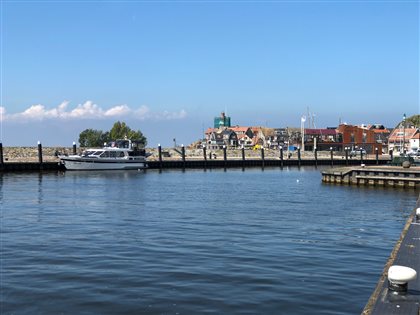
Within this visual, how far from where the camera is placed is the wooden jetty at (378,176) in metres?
48.1

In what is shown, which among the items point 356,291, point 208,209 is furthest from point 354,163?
point 356,291

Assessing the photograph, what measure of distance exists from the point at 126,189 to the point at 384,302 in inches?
1614

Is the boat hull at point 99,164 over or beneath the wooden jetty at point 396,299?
over

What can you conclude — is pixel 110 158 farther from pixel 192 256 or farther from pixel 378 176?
pixel 192 256

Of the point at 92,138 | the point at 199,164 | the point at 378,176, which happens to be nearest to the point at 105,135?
the point at 92,138

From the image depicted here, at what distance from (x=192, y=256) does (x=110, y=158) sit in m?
63.2

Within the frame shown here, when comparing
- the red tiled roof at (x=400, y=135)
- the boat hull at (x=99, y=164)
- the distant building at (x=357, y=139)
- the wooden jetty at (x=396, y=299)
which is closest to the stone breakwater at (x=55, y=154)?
the boat hull at (x=99, y=164)

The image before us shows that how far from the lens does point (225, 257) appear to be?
58.1 feet

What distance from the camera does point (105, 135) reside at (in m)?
160

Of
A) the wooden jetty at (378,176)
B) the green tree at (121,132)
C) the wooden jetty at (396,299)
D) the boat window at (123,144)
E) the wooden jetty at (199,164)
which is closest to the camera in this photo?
the wooden jetty at (396,299)

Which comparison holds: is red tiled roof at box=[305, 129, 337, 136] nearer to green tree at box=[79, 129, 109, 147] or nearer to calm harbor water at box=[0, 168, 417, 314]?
green tree at box=[79, 129, 109, 147]

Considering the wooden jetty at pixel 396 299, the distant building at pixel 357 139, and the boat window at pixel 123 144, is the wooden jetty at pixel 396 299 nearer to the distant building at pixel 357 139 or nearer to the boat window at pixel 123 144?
the boat window at pixel 123 144

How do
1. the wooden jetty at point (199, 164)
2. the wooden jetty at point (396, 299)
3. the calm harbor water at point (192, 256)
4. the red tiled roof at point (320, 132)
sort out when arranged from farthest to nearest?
1. the red tiled roof at point (320, 132)
2. the wooden jetty at point (199, 164)
3. the calm harbor water at point (192, 256)
4. the wooden jetty at point (396, 299)

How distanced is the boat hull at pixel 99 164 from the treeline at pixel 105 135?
71.5 meters
